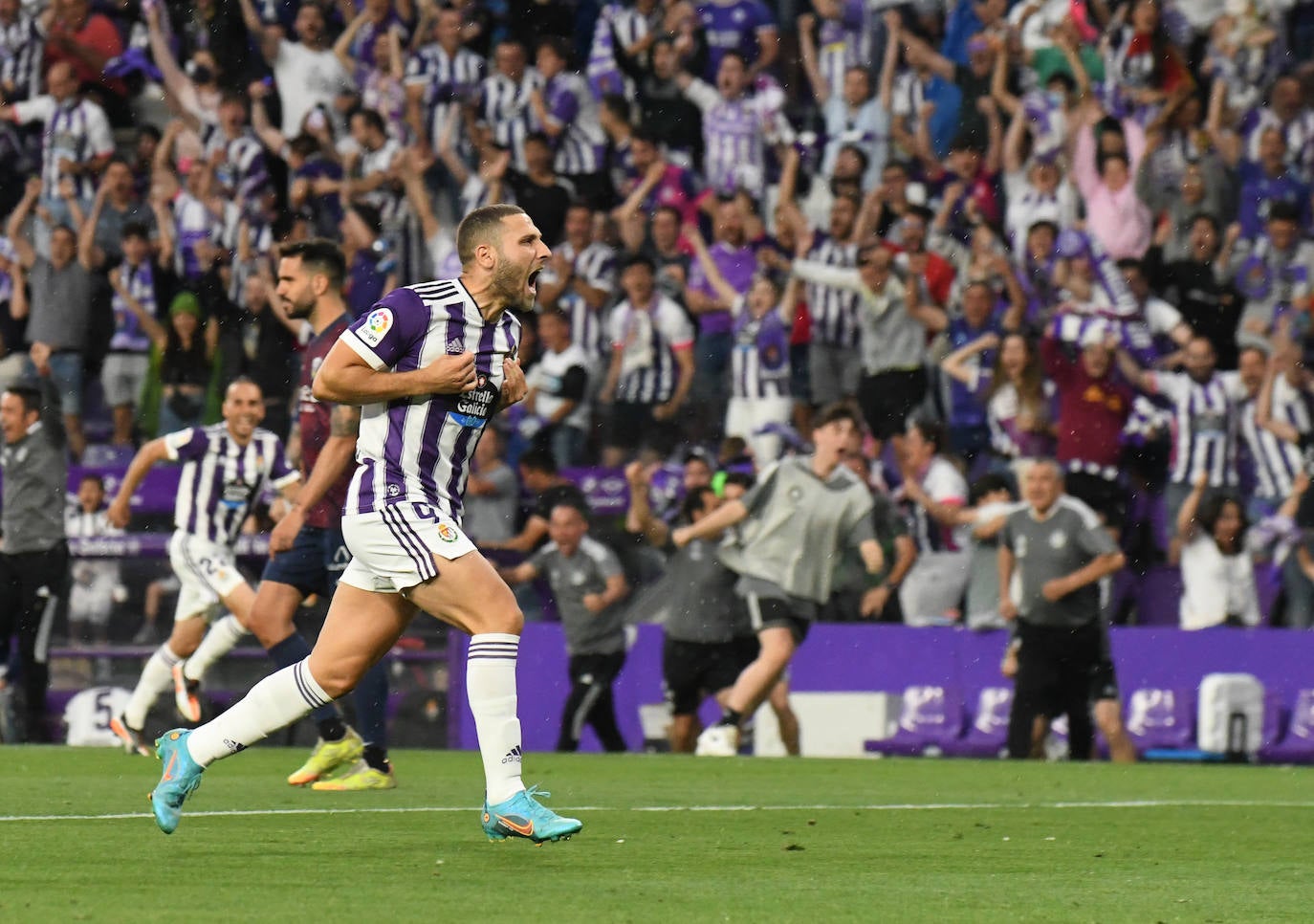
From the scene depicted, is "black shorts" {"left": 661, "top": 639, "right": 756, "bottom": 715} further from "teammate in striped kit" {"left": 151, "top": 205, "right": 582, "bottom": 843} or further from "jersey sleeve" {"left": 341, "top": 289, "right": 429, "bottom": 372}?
"jersey sleeve" {"left": 341, "top": 289, "right": 429, "bottom": 372}

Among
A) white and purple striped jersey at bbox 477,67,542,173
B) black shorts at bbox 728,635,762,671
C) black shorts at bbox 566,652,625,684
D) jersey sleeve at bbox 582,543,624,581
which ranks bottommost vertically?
black shorts at bbox 566,652,625,684

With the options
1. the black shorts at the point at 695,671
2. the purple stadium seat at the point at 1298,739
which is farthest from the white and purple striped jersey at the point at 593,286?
the purple stadium seat at the point at 1298,739

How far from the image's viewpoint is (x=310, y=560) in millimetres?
10648

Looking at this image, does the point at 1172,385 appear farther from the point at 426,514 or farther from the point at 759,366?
the point at 426,514

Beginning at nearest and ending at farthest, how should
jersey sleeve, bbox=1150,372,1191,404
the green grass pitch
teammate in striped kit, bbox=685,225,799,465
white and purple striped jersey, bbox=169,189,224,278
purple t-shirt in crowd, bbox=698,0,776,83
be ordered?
1. the green grass pitch
2. jersey sleeve, bbox=1150,372,1191,404
3. teammate in striped kit, bbox=685,225,799,465
4. white and purple striped jersey, bbox=169,189,224,278
5. purple t-shirt in crowd, bbox=698,0,776,83

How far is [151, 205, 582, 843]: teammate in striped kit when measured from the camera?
23.3ft

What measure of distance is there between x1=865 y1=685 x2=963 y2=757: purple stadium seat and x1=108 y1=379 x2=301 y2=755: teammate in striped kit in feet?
15.5

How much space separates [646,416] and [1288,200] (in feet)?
17.6

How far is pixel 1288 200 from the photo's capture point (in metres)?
17.9

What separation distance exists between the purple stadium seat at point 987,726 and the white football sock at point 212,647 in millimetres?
5080

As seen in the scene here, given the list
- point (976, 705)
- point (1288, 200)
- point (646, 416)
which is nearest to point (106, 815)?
point (976, 705)

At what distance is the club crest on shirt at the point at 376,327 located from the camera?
7.11 meters

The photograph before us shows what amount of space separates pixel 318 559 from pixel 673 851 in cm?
371

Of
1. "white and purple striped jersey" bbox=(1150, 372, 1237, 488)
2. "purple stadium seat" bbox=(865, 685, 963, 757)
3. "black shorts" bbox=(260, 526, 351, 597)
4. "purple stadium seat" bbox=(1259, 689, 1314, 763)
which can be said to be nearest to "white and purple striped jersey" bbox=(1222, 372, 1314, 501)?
"white and purple striped jersey" bbox=(1150, 372, 1237, 488)
